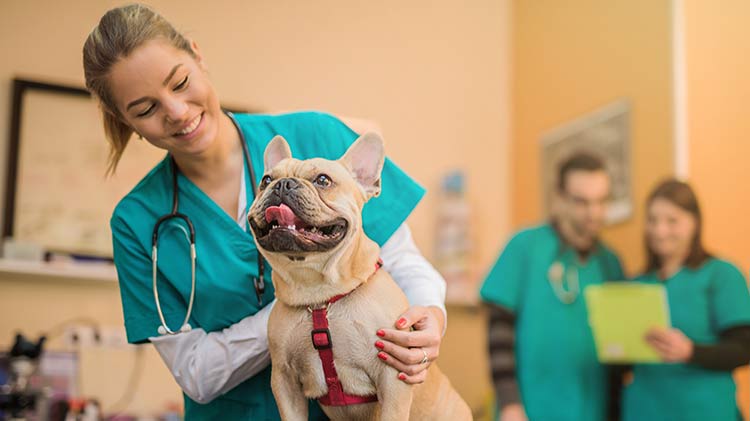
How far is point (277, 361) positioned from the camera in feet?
3.37

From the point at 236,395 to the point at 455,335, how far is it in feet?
8.76

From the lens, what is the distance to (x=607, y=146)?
365cm

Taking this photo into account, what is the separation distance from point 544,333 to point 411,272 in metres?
1.83

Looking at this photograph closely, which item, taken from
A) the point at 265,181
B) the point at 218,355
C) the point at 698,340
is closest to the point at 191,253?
the point at 218,355

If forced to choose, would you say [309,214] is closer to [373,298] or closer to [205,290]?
[373,298]

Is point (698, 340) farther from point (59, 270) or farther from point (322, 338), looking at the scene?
point (59, 270)

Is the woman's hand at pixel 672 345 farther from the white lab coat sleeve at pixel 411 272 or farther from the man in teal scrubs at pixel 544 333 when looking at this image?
the white lab coat sleeve at pixel 411 272

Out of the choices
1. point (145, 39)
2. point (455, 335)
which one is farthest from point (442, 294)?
point (455, 335)

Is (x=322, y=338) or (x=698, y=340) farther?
(x=698, y=340)

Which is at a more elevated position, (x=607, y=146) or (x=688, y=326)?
(x=607, y=146)

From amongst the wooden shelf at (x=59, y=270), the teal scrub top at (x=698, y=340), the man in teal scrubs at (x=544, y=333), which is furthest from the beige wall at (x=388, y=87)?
the teal scrub top at (x=698, y=340)

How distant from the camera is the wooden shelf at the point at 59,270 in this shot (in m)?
2.99

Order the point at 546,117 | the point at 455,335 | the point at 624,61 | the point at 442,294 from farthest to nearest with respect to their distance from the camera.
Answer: the point at 546,117 → the point at 455,335 → the point at 624,61 → the point at 442,294

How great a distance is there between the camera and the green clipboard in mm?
2688
